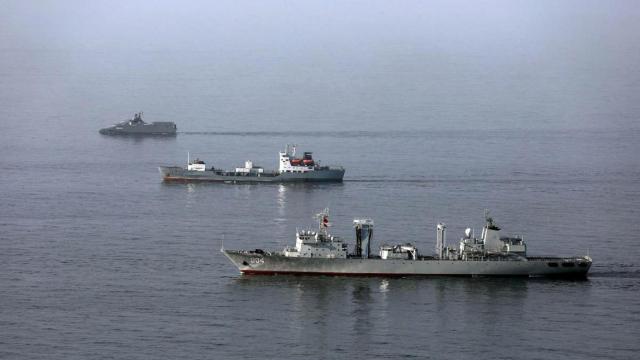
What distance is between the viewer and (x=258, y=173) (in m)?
168

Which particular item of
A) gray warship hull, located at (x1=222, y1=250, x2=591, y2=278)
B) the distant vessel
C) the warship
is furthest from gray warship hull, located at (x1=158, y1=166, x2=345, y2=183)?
gray warship hull, located at (x1=222, y1=250, x2=591, y2=278)

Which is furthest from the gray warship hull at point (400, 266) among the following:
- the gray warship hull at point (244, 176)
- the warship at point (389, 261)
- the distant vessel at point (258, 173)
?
the distant vessel at point (258, 173)

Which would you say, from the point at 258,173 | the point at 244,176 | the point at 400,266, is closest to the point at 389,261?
the point at 400,266

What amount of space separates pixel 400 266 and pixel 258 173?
6294 centimetres

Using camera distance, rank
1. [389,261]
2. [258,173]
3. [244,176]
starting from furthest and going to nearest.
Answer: [258,173], [244,176], [389,261]

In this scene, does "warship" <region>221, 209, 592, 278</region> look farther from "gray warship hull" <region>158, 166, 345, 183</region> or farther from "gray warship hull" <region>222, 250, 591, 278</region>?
"gray warship hull" <region>158, 166, 345, 183</region>

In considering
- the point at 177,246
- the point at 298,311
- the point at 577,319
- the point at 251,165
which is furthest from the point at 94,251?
the point at 251,165

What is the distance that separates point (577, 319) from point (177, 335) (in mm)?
26353

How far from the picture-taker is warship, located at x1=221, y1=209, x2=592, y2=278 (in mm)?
107312

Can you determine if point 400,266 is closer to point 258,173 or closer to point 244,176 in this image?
point 244,176

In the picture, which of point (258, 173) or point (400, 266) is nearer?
point (400, 266)

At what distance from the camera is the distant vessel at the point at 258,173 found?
16650 cm

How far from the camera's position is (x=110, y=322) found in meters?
91.6

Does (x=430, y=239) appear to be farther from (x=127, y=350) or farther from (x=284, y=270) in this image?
(x=127, y=350)
